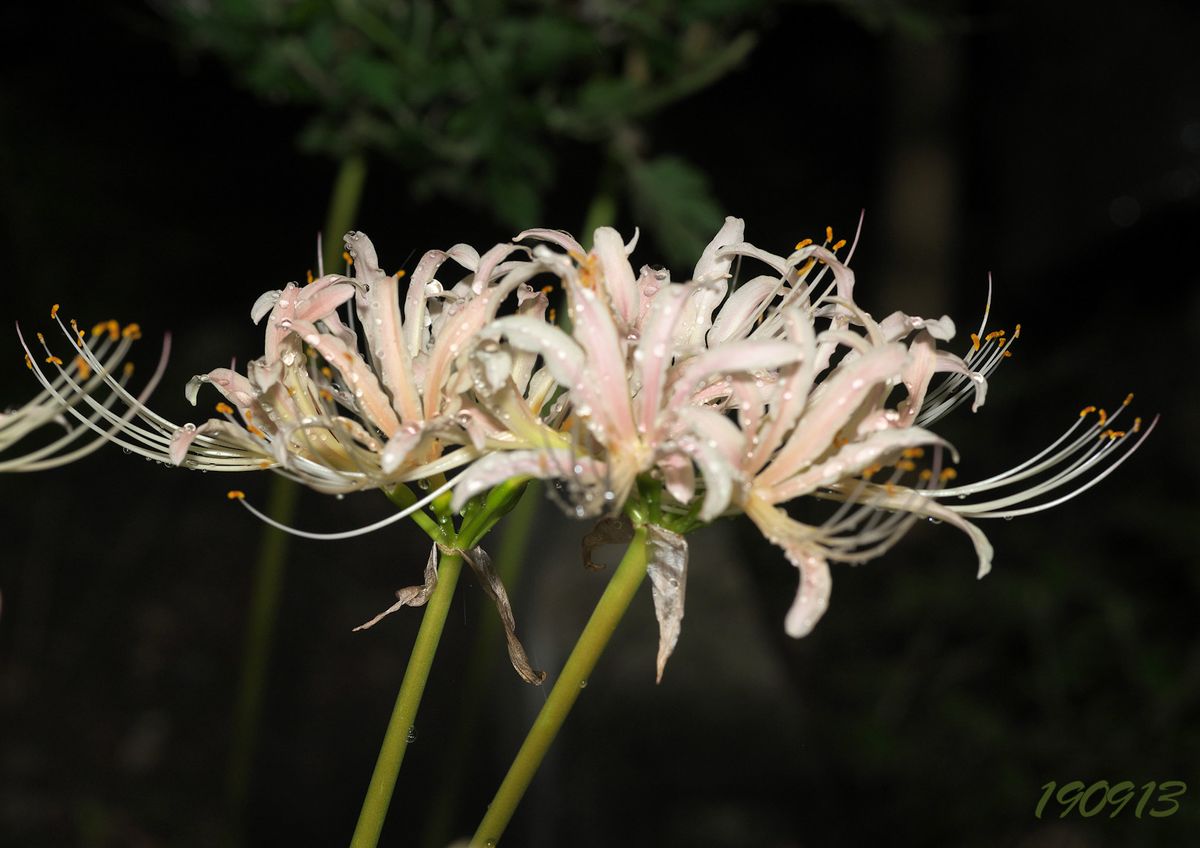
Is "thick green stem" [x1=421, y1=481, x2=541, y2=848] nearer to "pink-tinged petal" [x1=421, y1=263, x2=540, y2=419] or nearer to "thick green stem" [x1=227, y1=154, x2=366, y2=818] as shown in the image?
"thick green stem" [x1=227, y1=154, x2=366, y2=818]

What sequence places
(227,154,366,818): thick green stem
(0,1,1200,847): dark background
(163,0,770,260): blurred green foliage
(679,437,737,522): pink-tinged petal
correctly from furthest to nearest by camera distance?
(0,1,1200,847): dark background
(227,154,366,818): thick green stem
(163,0,770,260): blurred green foliage
(679,437,737,522): pink-tinged petal

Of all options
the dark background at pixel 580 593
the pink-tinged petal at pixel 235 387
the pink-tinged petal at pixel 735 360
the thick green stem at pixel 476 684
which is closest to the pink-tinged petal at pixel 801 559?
the pink-tinged petal at pixel 735 360

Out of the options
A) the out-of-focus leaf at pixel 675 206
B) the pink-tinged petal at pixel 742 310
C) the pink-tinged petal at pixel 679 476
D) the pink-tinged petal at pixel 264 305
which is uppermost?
the out-of-focus leaf at pixel 675 206

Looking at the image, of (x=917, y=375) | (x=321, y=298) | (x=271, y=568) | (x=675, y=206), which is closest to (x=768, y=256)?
(x=917, y=375)

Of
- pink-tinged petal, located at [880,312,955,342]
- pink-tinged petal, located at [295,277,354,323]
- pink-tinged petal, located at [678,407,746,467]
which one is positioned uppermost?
pink-tinged petal, located at [295,277,354,323]

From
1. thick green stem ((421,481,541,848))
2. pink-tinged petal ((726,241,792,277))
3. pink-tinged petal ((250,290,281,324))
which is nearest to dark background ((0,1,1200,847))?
thick green stem ((421,481,541,848))

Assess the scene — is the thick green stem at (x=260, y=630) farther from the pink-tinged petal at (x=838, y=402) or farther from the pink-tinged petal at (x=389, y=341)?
the pink-tinged petal at (x=838, y=402)
